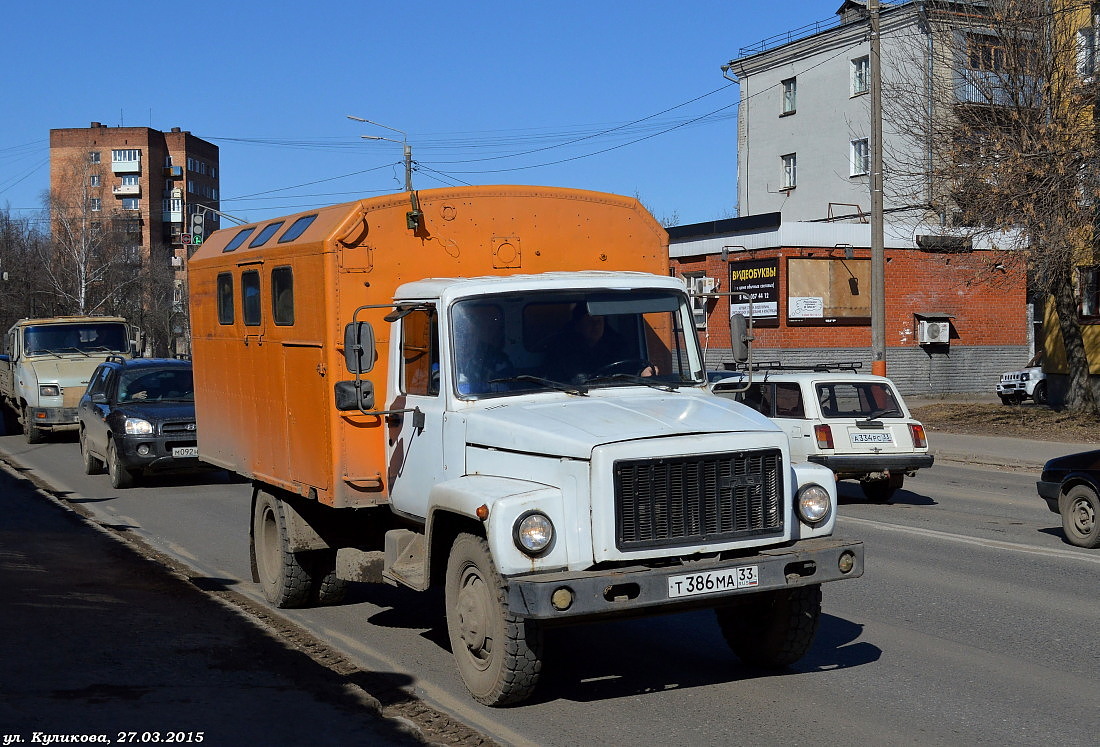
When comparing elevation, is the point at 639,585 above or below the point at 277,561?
above

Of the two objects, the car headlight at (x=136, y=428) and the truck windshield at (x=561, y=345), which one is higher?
the truck windshield at (x=561, y=345)

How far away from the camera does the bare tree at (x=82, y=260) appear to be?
7625 centimetres

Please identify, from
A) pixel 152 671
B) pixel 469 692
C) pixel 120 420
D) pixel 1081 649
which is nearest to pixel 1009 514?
pixel 1081 649

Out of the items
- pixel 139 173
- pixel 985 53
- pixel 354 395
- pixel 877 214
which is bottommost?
pixel 354 395

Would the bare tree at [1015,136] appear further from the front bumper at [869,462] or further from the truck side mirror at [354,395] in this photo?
the truck side mirror at [354,395]

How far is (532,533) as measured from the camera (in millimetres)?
5703

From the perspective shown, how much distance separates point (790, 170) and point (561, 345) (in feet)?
154

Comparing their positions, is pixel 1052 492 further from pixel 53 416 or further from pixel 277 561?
pixel 53 416

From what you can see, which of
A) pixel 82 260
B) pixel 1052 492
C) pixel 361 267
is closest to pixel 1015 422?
pixel 1052 492

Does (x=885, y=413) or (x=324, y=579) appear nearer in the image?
(x=324, y=579)

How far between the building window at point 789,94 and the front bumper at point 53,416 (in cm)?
3533

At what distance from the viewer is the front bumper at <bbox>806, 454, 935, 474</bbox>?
14273 mm

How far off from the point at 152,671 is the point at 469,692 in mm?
1725

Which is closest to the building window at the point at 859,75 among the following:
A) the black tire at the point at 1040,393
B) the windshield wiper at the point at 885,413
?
the black tire at the point at 1040,393
